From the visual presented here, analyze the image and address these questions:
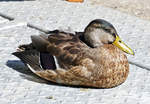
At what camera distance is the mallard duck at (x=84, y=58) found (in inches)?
176

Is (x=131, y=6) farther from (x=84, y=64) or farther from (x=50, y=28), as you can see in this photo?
(x=84, y=64)

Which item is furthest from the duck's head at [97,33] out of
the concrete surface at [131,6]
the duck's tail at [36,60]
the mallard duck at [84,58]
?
the concrete surface at [131,6]

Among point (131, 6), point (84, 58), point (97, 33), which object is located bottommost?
point (131, 6)

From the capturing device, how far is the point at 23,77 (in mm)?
4828

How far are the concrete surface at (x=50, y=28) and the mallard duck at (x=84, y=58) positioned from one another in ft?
0.44

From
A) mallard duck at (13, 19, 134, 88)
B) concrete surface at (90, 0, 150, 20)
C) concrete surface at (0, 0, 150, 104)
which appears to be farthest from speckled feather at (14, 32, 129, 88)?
concrete surface at (90, 0, 150, 20)

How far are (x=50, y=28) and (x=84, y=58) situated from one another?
2003 millimetres

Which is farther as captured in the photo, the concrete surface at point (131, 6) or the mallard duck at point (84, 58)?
the concrete surface at point (131, 6)

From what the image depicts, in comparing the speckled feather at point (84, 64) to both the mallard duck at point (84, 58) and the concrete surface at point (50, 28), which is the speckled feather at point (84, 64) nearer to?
the mallard duck at point (84, 58)

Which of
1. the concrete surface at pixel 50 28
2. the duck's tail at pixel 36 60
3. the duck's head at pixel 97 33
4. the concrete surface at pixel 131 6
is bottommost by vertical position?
the concrete surface at pixel 131 6

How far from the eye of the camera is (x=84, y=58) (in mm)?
4453

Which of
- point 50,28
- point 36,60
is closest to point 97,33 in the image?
point 36,60

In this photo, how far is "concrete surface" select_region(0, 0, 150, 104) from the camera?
14.6 ft

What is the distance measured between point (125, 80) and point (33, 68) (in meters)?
1.01
